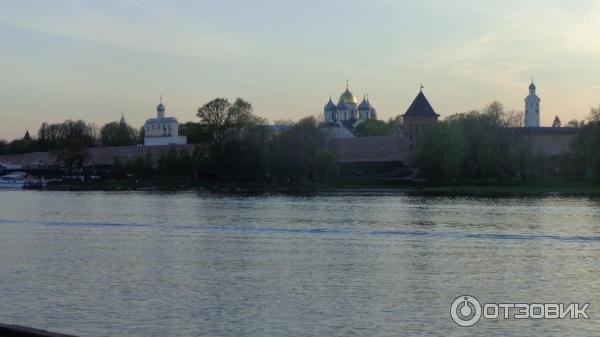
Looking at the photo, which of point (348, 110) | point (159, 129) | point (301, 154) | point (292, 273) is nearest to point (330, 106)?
point (348, 110)

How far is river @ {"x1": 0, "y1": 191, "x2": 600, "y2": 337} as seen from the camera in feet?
44.1

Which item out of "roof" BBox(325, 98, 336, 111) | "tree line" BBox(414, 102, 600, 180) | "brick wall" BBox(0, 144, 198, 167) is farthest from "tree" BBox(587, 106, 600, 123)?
"roof" BBox(325, 98, 336, 111)

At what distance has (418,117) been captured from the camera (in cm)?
8362

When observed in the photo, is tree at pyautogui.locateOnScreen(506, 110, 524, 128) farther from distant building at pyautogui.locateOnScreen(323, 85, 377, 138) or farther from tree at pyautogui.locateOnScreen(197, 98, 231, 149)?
distant building at pyautogui.locateOnScreen(323, 85, 377, 138)

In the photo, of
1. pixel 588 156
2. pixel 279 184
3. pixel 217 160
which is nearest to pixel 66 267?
pixel 588 156

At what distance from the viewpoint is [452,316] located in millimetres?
13898

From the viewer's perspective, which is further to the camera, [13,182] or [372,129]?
[372,129]

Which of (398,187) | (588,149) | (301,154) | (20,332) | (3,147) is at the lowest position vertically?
(20,332)

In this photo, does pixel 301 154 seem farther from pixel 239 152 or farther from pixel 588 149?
pixel 588 149

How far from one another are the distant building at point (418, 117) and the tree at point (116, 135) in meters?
46.9

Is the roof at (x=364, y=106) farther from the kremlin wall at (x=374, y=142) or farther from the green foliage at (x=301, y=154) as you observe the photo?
the green foliage at (x=301, y=154)

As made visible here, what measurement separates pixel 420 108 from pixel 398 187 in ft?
78.8

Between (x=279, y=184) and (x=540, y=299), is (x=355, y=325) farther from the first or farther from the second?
(x=279, y=184)

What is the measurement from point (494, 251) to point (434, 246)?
167cm
